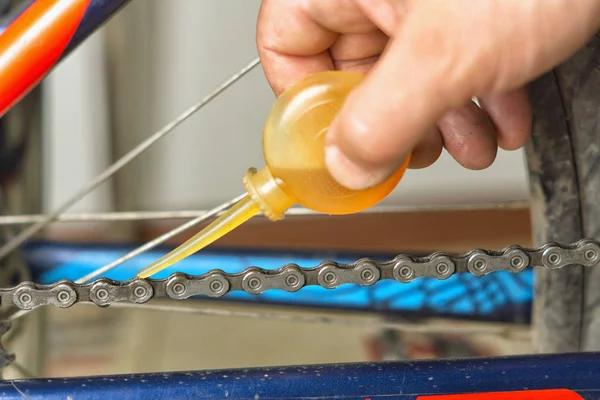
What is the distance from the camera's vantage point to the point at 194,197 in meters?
1.50

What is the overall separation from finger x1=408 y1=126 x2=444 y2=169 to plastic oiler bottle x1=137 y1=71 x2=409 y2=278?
12 cm

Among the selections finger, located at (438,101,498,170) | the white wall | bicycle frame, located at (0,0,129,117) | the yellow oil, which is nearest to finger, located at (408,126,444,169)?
finger, located at (438,101,498,170)

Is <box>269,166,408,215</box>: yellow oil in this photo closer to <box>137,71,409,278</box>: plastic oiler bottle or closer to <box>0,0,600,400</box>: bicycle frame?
<box>137,71,409,278</box>: plastic oiler bottle

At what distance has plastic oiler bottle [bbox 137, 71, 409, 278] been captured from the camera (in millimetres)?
402

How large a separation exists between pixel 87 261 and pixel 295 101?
0.57 m

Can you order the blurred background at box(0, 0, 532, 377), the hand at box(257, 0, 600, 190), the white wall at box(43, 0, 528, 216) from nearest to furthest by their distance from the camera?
1. the hand at box(257, 0, 600, 190)
2. the blurred background at box(0, 0, 532, 377)
3. the white wall at box(43, 0, 528, 216)

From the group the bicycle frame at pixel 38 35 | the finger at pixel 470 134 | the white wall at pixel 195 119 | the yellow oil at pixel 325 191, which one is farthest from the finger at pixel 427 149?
the white wall at pixel 195 119

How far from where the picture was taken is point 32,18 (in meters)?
0.49

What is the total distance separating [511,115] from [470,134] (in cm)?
4

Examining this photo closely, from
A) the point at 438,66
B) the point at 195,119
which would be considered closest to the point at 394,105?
the point at 438,66

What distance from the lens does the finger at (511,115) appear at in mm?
520

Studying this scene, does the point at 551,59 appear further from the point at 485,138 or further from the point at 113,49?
the point at 113,49

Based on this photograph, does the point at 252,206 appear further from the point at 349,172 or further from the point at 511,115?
the point at 511,115

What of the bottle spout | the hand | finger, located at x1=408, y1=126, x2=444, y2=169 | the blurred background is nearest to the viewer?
the hand
